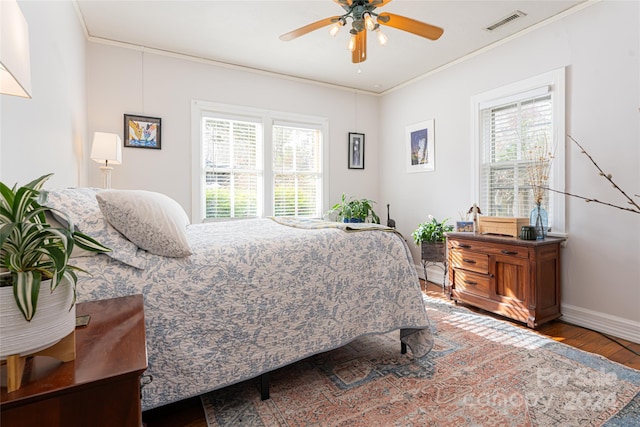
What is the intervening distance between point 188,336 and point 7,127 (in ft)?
3.73

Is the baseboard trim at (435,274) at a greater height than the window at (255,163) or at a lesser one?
lesser

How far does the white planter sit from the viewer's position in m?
0.64

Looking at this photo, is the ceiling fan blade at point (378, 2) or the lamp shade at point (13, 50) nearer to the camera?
the lamp shade at point (13, 50)

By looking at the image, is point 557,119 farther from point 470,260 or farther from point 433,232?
point 433,232

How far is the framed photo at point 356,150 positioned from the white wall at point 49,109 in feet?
10.9

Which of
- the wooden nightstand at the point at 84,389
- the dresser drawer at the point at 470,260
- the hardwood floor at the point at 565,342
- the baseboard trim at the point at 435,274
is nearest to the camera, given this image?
the wooden nightstand at the point at 84,389

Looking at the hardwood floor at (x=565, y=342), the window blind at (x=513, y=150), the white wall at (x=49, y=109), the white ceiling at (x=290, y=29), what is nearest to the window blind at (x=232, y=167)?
the white ceiling at (x=290, y=29)

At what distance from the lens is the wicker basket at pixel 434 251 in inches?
151

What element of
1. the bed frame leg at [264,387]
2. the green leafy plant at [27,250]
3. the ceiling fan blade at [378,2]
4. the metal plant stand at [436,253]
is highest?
the ceiling fan blade at [378,2]

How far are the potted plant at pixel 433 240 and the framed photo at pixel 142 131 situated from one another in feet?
10.8

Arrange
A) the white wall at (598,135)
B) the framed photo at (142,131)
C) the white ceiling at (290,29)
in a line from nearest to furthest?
the white wall at (598,135)
the white ceiling at (290,29)
the framed photo at (142,131)

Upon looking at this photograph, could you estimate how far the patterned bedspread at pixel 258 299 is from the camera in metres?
1.33

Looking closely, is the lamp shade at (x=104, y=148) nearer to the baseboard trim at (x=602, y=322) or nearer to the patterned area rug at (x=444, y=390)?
the patterned area rug at (x=444, y=390)

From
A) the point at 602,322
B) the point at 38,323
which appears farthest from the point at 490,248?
the point at 38,323
